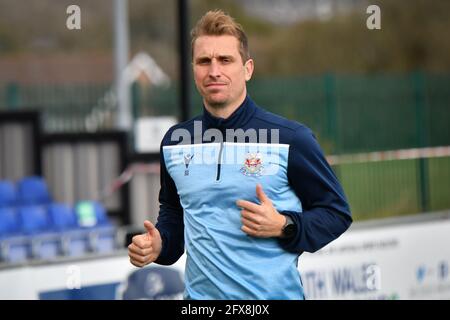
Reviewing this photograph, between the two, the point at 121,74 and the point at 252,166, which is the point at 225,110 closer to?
the point at 252,166

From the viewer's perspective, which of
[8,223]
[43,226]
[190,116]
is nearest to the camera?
[190,116]

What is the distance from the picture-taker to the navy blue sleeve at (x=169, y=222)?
185 inches

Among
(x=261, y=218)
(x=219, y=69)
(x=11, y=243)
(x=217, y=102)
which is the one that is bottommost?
(x=11, y=243)

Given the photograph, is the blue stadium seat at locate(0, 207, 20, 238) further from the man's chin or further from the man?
the man's chin

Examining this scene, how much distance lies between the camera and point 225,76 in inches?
173

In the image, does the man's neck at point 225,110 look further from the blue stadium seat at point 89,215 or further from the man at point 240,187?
the blue stadium seat at point 89,215

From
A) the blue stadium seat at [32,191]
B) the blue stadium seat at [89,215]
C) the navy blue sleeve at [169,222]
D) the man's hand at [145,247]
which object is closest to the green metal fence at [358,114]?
the blue stadium seat at [32,191]

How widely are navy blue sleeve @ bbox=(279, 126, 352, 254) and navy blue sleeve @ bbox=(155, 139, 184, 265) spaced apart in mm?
477

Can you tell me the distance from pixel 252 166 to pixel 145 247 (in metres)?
0.51

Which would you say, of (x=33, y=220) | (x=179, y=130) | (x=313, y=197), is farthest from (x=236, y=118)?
(x=33, y=220)

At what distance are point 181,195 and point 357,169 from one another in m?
13.4

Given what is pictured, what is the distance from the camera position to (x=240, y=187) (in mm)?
4445
